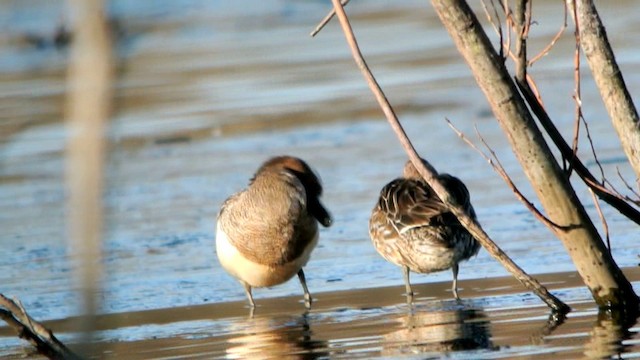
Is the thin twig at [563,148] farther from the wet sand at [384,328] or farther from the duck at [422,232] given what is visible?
the duck at [422,232]

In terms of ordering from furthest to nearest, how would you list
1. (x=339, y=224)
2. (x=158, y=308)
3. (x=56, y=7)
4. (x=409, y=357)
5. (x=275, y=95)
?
1. (x=56, y=7)
2. (x=275, y=95)
3. (x=339, y=224)
4. (x=158, y=308)
5. (x=409, y=357)

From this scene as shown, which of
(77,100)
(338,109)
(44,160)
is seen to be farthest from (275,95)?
(77,100)

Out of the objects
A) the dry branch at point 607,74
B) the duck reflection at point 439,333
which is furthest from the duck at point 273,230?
the dry branch at point 607,74

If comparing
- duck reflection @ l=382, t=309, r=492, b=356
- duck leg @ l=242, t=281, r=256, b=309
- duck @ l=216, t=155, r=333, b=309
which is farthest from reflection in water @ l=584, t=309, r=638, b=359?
duck leg @ l=242, t=281, r=256, b=309

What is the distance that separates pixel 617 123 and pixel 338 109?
887 cm

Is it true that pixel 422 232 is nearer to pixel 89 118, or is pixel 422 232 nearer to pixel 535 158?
pixel 535 158

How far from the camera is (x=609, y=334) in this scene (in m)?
5.59

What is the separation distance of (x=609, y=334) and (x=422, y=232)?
232 centimetres

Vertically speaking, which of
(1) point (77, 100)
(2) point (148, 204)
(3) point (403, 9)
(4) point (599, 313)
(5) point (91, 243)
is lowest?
(3) point (403, 9)

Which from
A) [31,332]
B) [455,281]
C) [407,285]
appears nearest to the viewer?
[31,332]

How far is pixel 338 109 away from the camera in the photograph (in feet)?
47.7

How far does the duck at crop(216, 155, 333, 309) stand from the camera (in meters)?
7.41

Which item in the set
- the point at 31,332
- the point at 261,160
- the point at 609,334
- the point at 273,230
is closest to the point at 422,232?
the point at 273,230

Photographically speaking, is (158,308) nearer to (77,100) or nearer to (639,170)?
(639,170)
